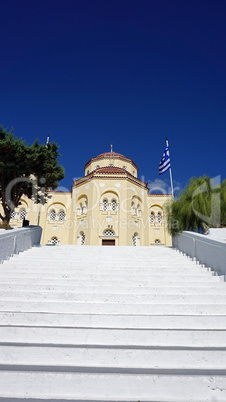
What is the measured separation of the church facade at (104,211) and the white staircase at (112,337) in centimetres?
1699

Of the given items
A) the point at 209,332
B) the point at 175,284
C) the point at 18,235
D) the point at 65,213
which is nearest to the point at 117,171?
the point at 65,213

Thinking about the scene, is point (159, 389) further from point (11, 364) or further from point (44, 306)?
point (44, 306)

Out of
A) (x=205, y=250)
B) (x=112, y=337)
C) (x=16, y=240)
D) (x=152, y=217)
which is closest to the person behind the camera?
(x=112, y=337)

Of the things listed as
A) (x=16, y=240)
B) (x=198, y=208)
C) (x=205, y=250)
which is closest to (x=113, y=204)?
(x=198, y=208)

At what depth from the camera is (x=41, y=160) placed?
405 inches

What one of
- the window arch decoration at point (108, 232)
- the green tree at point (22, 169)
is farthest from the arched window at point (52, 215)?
the green tree at point (22, 169)

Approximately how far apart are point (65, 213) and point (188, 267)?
75.3ft

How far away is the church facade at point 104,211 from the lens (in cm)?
2297

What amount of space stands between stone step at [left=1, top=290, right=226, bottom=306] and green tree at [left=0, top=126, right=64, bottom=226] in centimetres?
561

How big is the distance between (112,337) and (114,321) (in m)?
0.35

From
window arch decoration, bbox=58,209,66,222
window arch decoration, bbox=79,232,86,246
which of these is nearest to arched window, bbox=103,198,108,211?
window arch decoration, bbox=79,232,86,246

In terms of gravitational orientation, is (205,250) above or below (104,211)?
below

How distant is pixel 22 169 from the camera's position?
987 centimetres

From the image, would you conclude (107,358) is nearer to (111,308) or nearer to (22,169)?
(111,308)
